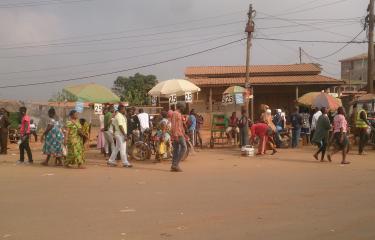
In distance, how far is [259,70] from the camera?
117ft

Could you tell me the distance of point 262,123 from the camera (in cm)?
1684

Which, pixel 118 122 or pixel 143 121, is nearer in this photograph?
pixel 118 122

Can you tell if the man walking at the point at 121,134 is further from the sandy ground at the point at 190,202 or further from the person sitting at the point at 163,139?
the person sitting at the point at 163,139

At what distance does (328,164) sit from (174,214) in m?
7.80

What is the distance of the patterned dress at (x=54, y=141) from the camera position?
45.1 ft

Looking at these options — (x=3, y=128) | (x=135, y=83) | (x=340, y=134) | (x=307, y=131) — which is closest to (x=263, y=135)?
(x=340, y=134)

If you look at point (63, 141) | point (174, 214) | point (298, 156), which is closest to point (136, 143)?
point (63, 141)

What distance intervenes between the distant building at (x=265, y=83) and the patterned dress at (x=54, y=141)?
59.4 feet

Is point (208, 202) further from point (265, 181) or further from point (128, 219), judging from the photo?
point (265, 181)

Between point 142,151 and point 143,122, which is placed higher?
point 143,122

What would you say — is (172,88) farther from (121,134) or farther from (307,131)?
(307,131)

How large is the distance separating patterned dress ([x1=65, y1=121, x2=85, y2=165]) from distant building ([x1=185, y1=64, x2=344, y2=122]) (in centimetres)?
1847

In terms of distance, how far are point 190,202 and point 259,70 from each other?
93.3ft

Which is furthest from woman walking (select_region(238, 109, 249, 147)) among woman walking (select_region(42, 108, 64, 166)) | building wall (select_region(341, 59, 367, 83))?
building wall (select_region(341, 59, 367, 83))
